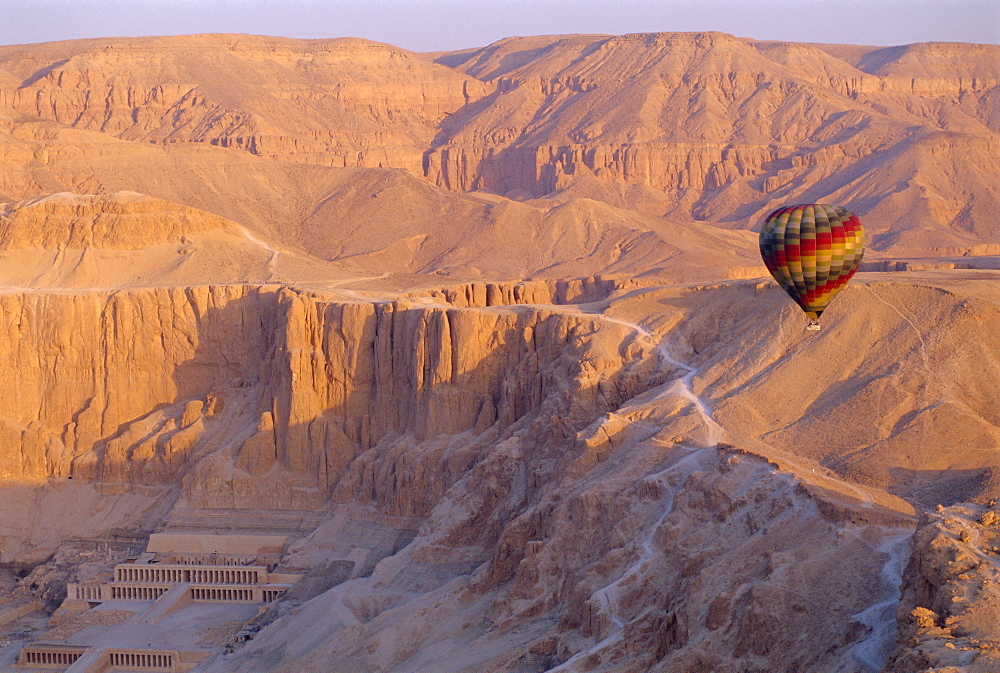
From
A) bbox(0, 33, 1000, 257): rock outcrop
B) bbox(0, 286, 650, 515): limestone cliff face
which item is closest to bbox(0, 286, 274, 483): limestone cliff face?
bbox(0, 286, 650, 515): limestone cliff face

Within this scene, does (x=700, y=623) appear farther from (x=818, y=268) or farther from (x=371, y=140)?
(x=371, y=140)

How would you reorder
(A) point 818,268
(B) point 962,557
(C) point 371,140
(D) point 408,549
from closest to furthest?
(B) point 962,557 → (A) point 818,268 → (D) point 408,549 → (C) point 371,140

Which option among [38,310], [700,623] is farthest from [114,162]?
[700,623]

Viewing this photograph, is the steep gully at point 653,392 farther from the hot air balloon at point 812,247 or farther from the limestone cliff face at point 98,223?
the limestone cliff face at point 98,223

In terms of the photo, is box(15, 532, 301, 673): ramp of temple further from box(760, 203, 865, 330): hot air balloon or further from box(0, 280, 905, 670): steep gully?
box(760, 203, 865, 330): hot air balloon

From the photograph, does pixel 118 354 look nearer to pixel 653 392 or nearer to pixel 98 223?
pixel 98 223

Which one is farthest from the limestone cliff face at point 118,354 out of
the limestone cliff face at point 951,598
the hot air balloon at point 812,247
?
the limestone cliff face at point 951,598
